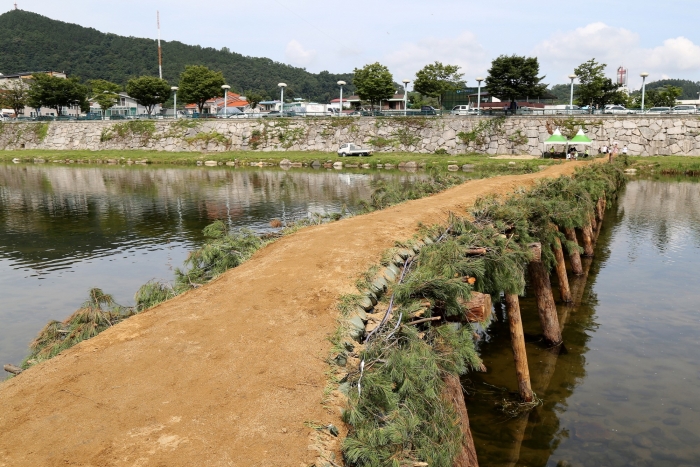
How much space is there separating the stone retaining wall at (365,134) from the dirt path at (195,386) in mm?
48889

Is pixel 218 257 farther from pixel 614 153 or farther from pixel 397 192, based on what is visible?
pixel 614 153

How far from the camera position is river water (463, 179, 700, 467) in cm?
890

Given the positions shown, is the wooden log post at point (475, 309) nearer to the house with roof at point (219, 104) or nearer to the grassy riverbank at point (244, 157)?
the grassy riverbank at point (244, 157)

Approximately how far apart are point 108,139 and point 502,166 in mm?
51258

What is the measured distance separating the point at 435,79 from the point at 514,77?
16.5m

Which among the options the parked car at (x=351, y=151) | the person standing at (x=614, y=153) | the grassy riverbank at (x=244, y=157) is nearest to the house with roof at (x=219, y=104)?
the grassy riverbank at (x=244, y=157)

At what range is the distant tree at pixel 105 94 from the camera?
85125 millimetres

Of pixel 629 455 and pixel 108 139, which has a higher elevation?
pixel 108 139

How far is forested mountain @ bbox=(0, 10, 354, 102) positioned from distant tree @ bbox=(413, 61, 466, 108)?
70.7 m

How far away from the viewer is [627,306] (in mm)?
15406

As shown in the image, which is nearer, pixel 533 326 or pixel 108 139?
pixel 533 326

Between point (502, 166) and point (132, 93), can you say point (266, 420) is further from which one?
point (132, 93)

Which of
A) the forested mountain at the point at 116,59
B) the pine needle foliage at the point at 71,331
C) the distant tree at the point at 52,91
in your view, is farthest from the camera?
the forested mountain at the point at 116,59

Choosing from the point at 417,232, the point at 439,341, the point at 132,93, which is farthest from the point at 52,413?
the point at 132,93
